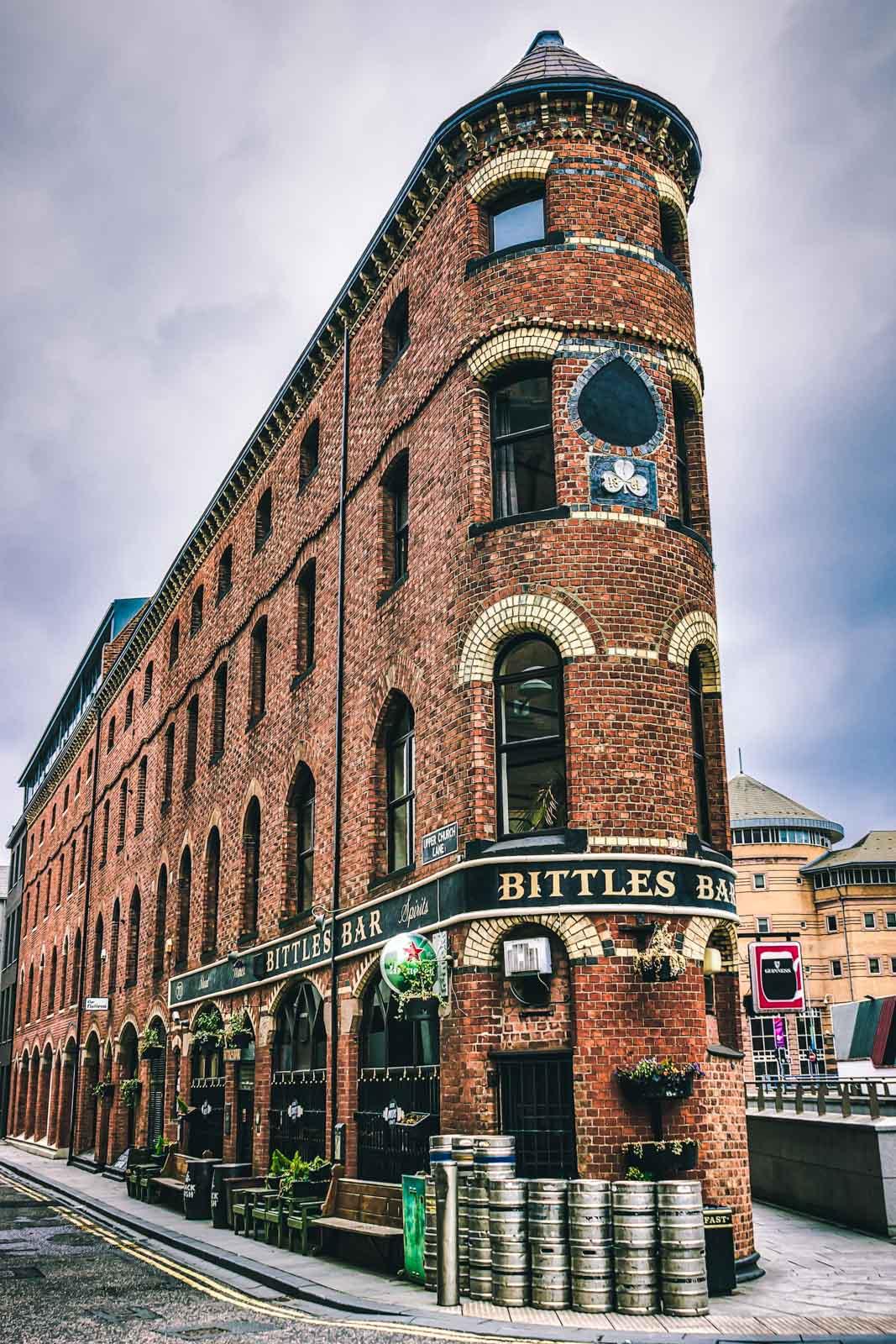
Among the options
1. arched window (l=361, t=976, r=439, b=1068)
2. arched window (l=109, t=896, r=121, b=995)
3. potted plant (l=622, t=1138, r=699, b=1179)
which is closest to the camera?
potted plant (l=622, t=1138, r=699, b=1179)

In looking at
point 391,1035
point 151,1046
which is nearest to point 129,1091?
point 151,1046

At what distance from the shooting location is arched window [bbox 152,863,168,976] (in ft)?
100

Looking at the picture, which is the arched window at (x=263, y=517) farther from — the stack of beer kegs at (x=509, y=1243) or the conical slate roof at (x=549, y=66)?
the stack of beer kegs at (x=509, y=1243)

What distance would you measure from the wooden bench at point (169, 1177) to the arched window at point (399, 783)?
8.66 metres

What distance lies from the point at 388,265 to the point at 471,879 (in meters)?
11.0

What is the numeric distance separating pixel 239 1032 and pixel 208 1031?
1431 mm

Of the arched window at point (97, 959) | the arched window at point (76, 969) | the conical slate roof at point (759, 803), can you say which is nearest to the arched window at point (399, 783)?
the arched window at point (97, 959)

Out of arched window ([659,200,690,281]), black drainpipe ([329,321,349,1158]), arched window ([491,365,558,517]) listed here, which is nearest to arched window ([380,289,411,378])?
black drainpipe ([329,321,349,1158])

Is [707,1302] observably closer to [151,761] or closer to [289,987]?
[289,987]

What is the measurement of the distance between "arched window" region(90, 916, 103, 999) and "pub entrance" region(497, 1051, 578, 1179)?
1055 inches

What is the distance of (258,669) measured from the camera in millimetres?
25484

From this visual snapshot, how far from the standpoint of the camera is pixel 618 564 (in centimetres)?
1511

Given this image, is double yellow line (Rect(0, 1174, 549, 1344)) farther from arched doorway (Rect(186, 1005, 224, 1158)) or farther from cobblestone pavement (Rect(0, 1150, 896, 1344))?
arched doorway (Rect(186, 1005, 224, 1158))

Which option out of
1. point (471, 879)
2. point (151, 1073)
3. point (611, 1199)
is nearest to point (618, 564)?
point (471, 879)
